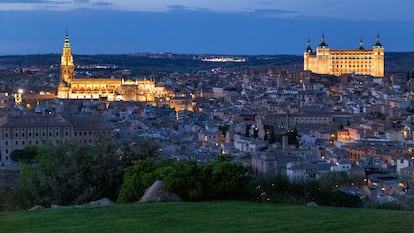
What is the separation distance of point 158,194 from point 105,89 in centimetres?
6949

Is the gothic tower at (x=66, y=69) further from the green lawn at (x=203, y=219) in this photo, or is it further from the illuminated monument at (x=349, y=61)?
the green lawn at (x=203, y=219)

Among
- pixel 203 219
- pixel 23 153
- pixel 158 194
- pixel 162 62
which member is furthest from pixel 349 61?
pixel 203 219

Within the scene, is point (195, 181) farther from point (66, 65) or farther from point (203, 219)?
point (66, 65)

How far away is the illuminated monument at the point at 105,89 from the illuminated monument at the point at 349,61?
27.5 meters

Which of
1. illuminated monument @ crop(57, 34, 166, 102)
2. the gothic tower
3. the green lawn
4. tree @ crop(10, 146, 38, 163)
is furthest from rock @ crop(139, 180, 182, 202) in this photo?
the gothic tower

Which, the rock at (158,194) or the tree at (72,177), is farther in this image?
the tree at (72,177)

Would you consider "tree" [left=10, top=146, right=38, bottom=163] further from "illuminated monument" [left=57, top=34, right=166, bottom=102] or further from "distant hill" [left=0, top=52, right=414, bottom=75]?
"distant hill" [left=0, top=52, right=414, bottom=75]

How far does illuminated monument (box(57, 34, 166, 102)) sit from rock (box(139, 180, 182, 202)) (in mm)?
62341

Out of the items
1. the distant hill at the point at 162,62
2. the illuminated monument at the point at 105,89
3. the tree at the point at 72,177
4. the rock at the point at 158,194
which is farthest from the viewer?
the distant hill at the point at 162,62

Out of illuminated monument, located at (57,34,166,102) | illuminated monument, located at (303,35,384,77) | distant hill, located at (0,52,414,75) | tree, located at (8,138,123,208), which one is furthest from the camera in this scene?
distant hill, located at (0,52,414,75)

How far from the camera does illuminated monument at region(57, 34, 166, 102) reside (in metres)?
74.5

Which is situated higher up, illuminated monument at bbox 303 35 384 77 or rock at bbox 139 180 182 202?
illuminated monument at bbox 303 35 384 77

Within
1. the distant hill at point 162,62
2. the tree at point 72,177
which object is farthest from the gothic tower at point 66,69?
the tree at point 72,177

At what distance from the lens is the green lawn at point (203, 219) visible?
26.5 ft
